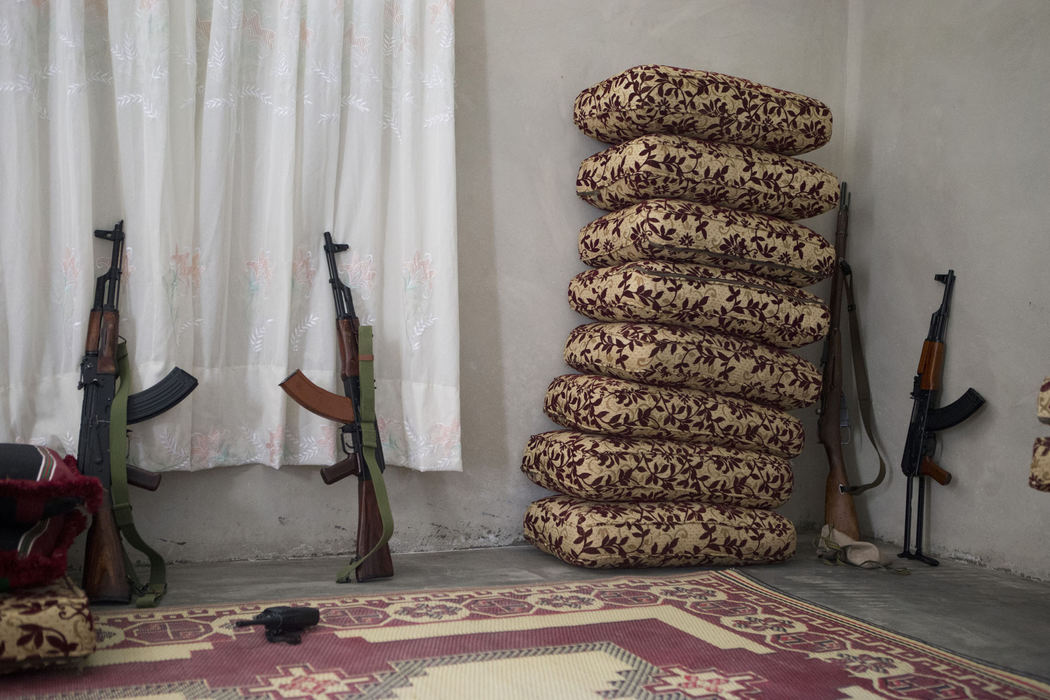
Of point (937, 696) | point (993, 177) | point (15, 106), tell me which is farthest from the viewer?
point (993, 177)

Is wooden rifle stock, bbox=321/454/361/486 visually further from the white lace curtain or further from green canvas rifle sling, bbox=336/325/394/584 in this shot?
the white lace curtain

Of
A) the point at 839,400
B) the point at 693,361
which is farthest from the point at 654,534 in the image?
the point at 839,400

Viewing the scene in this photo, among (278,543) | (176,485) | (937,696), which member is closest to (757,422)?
(937,696)

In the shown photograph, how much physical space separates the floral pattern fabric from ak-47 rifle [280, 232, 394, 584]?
109cm

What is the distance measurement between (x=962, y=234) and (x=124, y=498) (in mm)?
3454

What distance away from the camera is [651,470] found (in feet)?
11.6

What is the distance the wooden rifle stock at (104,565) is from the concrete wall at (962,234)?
3248 millimetres

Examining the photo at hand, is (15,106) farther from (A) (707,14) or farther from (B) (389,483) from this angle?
(A) (707,14)

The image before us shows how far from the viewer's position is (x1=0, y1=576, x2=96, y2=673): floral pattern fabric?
2.03 m

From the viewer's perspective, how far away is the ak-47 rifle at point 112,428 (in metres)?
2.79

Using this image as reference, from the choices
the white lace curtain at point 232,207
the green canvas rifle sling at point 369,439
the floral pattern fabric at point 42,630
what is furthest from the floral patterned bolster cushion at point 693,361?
the floral pattern fabric at point 42,630

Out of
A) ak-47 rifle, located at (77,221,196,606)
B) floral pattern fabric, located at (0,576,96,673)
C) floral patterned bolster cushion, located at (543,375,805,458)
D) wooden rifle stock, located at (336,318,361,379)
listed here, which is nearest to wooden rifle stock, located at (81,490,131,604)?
ak-47 rifle, located at (77,221,196,606)

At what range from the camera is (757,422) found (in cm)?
379

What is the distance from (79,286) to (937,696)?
2772mm
